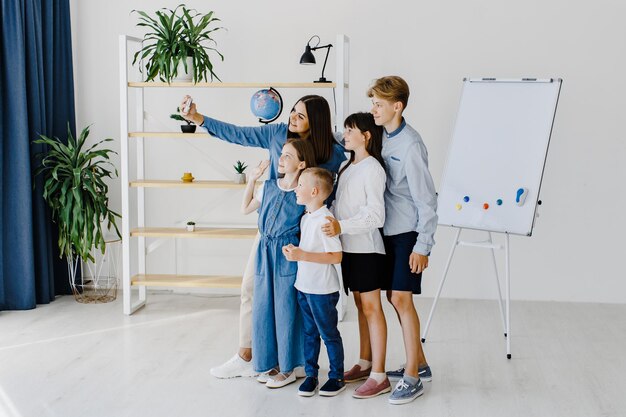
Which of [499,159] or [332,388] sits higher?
[499,159]

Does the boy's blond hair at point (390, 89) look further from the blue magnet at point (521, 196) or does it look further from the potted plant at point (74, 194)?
the potted plant at point (74, 194)

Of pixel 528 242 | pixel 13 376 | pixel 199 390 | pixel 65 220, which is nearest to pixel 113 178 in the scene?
pixel 65 220

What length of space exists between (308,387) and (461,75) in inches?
104

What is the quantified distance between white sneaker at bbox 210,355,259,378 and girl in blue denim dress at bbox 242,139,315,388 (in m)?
0.13

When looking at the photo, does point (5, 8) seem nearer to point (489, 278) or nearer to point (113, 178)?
point (113, 178)

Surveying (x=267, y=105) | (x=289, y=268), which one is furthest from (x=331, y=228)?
(x=267, y=105)

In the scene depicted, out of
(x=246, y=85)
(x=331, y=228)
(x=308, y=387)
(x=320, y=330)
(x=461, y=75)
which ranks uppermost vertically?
(x=461, y=75)

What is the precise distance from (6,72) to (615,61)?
3.82 m

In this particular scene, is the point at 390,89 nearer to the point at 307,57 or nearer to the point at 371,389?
the point at 371,389

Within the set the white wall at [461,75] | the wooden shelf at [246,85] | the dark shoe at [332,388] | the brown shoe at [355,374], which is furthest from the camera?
the white wall at [461,75]

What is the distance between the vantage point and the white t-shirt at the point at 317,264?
131 inches

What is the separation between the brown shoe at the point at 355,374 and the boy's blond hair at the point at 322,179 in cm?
86

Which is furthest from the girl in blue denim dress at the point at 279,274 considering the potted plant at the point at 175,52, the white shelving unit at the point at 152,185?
the potted plant at the point at 175,52

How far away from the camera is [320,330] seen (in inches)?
134
